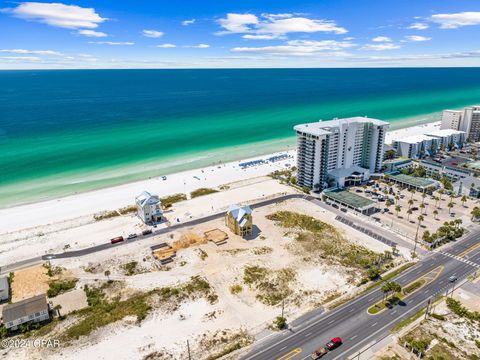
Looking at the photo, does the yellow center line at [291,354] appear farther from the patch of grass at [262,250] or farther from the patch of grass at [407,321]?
the patch of grass at [262,250]

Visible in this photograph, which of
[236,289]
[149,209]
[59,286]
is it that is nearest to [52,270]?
[59,286]

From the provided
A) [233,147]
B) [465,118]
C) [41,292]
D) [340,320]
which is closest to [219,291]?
[340,320]

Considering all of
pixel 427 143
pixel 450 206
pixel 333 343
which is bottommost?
pixel 333 343

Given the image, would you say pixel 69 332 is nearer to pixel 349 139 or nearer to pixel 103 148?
pixel 349 139

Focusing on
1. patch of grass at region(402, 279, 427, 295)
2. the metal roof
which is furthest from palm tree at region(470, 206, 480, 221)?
the metal roof

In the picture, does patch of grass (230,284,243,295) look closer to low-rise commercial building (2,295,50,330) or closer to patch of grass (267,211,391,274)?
patch of grass (267,211,391,274)

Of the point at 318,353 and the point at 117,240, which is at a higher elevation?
the point at 117,240

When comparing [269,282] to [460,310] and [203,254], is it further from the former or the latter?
[460,310]
